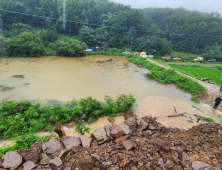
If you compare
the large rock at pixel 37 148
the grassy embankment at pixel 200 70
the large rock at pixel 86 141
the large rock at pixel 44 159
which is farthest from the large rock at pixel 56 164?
the grassy embankment at pixel 200 70

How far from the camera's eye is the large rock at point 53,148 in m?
4.52

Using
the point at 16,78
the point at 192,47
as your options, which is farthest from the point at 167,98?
the point at 192,47

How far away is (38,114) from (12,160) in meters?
3.27

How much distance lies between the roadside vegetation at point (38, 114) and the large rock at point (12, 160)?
7.10 ft

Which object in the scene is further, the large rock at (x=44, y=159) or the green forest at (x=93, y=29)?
the green forest at (x=93, y=29)

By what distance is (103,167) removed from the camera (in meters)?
3.79

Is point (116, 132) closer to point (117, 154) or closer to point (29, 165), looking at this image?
point (117, 154)

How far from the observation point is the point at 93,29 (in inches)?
1678

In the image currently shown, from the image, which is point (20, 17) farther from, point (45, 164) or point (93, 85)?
point (45, 164)

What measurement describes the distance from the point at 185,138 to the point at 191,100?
289 inches

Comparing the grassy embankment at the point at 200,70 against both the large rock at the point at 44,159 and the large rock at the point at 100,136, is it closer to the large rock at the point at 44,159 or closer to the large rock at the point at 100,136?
the large rock at the point at 100,136

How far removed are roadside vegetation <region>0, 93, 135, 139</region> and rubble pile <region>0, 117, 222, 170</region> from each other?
226 cm

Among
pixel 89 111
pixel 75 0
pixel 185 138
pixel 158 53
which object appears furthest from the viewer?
pixel 75 0

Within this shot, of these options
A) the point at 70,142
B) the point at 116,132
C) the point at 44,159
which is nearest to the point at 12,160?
the point at 44,159
